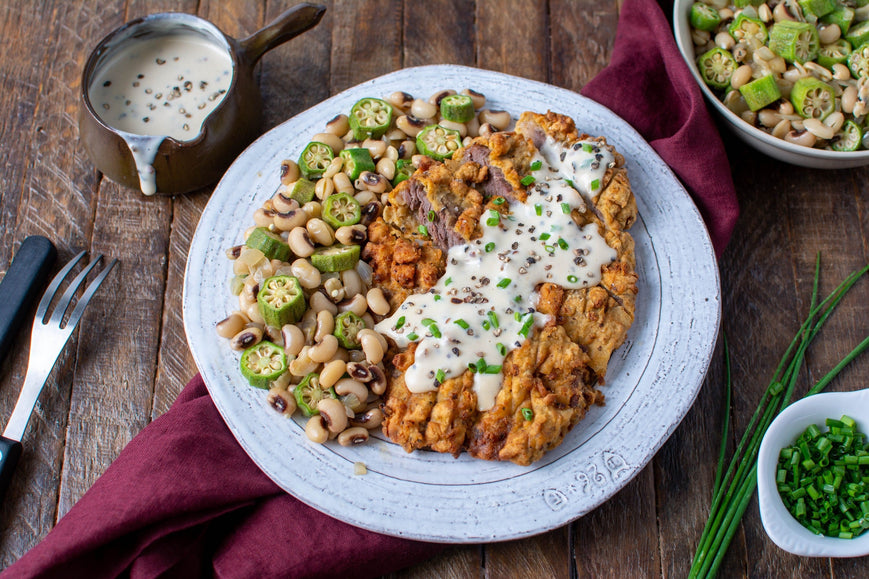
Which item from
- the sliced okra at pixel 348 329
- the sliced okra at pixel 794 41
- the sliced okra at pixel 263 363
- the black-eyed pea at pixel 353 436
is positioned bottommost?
the black-eyed pea at pixel 353 436

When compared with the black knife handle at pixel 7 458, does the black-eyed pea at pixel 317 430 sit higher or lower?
higher

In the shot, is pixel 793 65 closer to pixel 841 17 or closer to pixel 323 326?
pixel 841 17

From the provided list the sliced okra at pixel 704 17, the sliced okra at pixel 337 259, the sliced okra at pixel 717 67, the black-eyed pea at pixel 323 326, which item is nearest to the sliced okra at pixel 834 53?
the sliced okra at pixel 717 67

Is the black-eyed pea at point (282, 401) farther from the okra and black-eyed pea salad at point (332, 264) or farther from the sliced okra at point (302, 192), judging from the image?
the sliced okra at point (302, 192)

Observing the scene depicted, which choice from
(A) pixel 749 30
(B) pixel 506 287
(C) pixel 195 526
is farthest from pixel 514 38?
(C) pixel 195 526

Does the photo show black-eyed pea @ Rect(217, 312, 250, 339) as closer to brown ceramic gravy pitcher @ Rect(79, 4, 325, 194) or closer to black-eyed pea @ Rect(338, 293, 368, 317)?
black-eyed pea @ Rect(338, 293, 368, 317)

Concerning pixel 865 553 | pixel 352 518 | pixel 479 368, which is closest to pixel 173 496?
pixel 352 518
